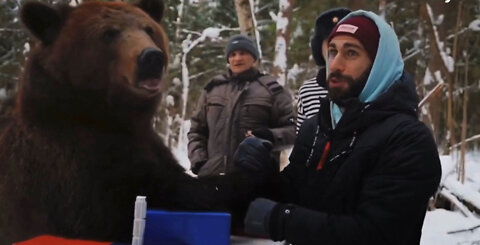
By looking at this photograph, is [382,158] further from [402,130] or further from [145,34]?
[145,34]

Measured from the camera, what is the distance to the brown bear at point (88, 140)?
1580mm

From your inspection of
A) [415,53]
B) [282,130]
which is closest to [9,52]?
[282,130]

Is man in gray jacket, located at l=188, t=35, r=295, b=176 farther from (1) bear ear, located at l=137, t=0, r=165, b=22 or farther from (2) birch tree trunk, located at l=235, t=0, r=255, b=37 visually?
(2) birch tree trunk, located at l=235, t=0, r=255, b=37

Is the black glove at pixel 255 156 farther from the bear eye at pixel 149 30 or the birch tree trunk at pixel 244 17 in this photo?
the birch tree trunk at pixel 244 17

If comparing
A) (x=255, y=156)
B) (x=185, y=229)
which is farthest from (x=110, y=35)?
(x=185, y=229)

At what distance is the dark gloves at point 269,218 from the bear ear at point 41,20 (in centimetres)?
79

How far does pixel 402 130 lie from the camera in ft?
4.53

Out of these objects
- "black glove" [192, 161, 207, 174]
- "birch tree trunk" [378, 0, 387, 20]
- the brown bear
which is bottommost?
"black glove" [192, 161, 207, 174]

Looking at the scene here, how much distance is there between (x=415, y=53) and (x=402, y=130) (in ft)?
25.2

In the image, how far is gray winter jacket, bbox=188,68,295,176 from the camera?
3.21 m

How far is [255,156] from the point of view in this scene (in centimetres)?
163

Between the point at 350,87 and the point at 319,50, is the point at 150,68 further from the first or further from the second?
the point at 319,50

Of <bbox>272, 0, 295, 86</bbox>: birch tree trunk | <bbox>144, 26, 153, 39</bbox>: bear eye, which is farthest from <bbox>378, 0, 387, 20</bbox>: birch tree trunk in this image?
<bbox>144, 26, 153, 39</bbox>: bear eye

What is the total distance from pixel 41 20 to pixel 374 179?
3.34 ft
